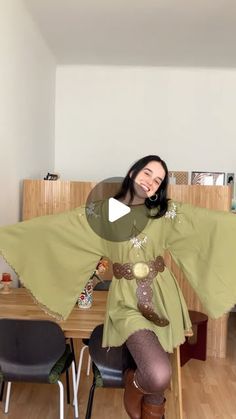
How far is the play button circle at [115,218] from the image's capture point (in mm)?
1882

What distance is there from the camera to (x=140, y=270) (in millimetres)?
1859

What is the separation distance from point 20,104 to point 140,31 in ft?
3.80

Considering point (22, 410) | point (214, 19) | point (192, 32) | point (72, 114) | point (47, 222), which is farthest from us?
point (72, 114)

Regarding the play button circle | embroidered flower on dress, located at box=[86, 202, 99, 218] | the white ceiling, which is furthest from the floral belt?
the white ceiling

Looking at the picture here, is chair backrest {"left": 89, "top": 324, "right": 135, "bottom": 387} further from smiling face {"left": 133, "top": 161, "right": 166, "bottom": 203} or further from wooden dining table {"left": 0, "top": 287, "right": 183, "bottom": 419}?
smiling face {"left": 133, "top": 161, "right": 166, "bottom": 203}

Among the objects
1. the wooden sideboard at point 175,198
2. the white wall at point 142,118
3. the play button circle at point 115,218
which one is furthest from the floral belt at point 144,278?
the white wall at point 142,118

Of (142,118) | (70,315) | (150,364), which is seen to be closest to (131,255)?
(150,364)

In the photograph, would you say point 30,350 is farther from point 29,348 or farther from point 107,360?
point 107,360

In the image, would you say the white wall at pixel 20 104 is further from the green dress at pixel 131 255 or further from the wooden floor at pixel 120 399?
the green dress at pixel 131 255

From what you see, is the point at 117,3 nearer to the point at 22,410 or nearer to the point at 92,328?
the point at 92,328

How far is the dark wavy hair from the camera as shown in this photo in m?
1.91

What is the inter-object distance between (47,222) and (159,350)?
0.69 metres

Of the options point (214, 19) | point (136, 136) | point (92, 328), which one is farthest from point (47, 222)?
point (136, 136)

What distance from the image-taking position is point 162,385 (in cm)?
167
